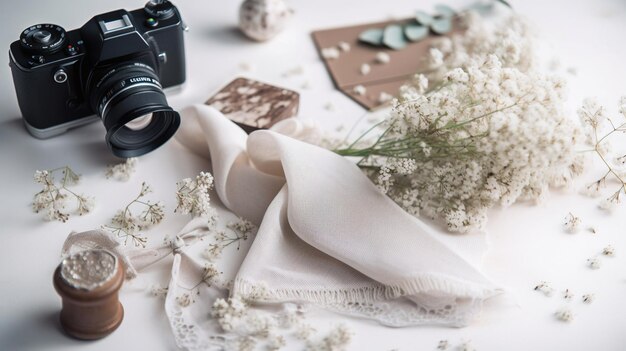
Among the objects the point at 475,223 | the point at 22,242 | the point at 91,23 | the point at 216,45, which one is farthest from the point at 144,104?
the point at 475,223

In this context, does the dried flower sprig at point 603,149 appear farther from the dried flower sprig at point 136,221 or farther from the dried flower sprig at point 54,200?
the dried flower sprig at point 54,200

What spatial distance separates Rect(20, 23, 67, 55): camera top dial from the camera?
1355 millimetres

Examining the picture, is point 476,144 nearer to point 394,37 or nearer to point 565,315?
point 565,315

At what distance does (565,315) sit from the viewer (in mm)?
1265

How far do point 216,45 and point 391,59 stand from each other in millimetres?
411

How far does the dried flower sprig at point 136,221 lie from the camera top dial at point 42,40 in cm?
29

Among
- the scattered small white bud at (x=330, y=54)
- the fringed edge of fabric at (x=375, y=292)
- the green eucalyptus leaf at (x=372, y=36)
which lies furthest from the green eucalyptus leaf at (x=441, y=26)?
the fringed edge of fabric at (x=375, y=292)

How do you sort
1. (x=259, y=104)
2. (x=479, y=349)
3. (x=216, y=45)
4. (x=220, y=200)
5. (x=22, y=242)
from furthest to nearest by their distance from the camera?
1. (x=216, y=45)
2. (x=259, y=104)
3. (x=220, y=200)
4. (x=22, y=242)
5. (x=479, y=349)

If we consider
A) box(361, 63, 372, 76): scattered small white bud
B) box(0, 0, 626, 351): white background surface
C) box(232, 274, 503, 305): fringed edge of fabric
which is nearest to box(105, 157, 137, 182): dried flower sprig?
box(0, 0, 626, 351): white background surface

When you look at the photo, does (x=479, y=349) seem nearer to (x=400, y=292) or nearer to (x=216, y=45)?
(x=400, y=292)

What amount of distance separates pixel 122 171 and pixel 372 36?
0.71m

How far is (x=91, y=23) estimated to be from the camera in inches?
54.7

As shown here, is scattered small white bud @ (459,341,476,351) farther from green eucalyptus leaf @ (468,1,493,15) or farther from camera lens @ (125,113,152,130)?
green eucalyptus leaf @ (468,1,493,15)

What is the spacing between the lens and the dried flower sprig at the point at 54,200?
4.44ft
